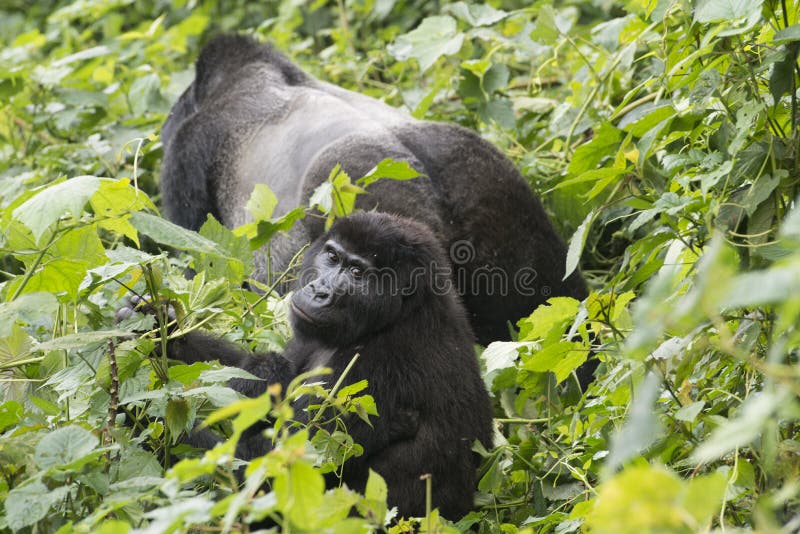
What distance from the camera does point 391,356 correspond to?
245 centimetres

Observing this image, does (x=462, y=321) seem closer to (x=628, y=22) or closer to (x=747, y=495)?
(x=747, y=495)

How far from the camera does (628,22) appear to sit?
3.78 m

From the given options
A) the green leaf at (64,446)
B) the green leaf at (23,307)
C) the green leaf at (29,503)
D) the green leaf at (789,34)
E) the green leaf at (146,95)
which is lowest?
the green leaf at (146,95)

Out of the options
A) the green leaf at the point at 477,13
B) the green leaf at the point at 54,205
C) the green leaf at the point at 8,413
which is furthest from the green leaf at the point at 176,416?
the green leaf at the point at 477,13

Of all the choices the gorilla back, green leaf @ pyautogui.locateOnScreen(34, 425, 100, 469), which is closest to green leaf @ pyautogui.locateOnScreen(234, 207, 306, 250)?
the gorilla back

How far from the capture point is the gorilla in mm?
2359

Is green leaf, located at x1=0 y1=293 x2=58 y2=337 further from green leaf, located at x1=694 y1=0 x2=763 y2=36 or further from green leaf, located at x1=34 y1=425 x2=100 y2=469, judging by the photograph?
green leaf, located at x1=694 y1=0 x2=763 y2=36

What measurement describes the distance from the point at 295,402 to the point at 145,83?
2721 millimetres

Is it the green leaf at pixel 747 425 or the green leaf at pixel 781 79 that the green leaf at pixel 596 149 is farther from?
the green leaf at pixel 747 425

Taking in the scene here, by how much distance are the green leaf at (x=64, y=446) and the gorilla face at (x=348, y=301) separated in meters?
0.89

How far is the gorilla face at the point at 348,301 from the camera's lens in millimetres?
2518

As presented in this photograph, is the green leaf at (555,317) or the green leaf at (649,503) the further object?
the green leaf at (555,317)

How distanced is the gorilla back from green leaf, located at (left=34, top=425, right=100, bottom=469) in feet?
4.52

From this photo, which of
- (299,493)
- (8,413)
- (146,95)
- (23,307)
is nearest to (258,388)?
(8,413)
